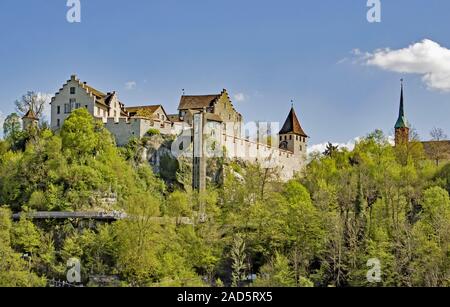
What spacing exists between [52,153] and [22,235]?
6.99m

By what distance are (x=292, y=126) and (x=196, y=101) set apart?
11908 mm

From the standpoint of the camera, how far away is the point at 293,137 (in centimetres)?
6956

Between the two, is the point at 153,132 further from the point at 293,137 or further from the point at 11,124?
the point at 293,137

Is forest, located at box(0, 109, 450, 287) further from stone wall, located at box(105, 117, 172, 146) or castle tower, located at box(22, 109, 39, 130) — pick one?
castle tower, located at box(22, 109, 39, 130)

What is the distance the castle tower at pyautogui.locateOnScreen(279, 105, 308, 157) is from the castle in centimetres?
344

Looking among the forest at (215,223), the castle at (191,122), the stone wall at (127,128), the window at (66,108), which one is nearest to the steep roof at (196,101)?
the castle at (191,122)

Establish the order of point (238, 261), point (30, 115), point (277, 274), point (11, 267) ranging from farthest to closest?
point (30, 115), point (238, 261), point (11, 267), point (277, 274)

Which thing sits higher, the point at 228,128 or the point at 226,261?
the point at 228,128

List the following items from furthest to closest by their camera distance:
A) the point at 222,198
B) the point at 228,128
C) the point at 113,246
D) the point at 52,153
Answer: the point at 228,128 → the point at 222,198 → the point at 52,153 → the point at 113,246

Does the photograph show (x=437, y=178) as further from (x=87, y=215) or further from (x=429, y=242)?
(x=87, y=215)

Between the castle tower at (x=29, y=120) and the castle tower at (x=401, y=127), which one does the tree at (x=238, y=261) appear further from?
the castle tower at (x=401, y=127)

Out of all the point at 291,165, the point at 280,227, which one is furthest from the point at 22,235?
the point at 291,165

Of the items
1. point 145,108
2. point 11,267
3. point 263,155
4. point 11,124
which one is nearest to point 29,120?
point 11,124

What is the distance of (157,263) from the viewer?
42094 millimetres
